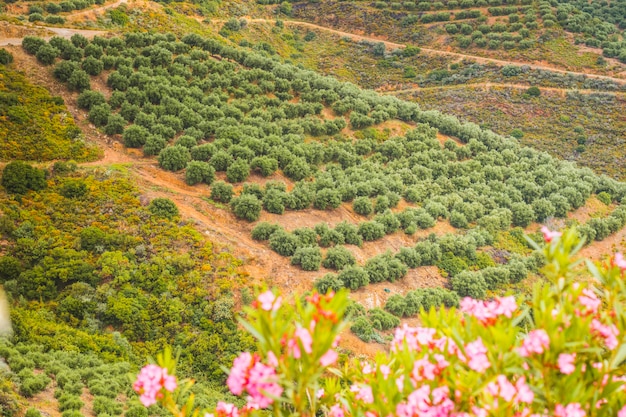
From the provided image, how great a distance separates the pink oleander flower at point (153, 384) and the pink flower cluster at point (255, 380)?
27.6 inches

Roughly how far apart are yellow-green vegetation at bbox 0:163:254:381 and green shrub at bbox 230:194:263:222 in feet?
10.7

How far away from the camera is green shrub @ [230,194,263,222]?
24.1m

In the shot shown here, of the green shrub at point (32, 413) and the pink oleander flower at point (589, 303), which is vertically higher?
the pink oleander flower at point (589, 303)

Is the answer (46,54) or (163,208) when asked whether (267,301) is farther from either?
(46,54)

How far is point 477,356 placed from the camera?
387cm

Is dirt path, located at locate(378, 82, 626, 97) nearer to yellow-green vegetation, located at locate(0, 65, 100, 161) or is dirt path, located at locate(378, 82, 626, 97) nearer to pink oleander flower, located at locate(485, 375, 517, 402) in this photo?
yellow-green vegetation, located at locate(0, 65, 100, 161)

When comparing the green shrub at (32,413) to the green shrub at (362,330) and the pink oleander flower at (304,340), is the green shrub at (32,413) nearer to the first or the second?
the pink oleander flower at (304,340)

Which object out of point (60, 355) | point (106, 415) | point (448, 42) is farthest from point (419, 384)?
point (448, 42)

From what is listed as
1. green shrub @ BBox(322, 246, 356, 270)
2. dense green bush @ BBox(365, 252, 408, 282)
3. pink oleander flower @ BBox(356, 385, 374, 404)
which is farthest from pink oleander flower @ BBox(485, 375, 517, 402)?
dense green bush @ BBox(365, 252, 408, 282)

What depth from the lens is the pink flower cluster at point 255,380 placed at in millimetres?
3662

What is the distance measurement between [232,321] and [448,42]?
2649 inches

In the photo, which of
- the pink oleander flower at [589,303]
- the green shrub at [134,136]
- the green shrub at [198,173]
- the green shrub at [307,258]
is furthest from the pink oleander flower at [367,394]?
the green shrub at [134,136]

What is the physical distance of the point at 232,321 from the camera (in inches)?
730

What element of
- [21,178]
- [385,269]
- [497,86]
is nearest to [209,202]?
[21,178]
